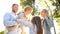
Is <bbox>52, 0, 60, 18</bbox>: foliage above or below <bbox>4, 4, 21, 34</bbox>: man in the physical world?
above

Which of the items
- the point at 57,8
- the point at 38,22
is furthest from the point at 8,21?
the point at 57,8

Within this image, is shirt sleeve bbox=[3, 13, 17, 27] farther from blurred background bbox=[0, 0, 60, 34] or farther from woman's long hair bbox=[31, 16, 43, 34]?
woman's long hair bbox=[31, 16, 43, 34]

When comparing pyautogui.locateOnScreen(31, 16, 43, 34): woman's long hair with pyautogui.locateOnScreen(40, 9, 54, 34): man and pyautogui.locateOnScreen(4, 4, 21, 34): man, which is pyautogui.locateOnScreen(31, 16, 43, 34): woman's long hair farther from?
pyautogui.locateOnScreen(4, 4, 21, 34): man

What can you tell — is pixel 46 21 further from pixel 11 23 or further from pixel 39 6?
pixel 11 23

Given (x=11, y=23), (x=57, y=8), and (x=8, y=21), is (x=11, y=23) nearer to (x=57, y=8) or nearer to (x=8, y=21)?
(x=8, y=21)

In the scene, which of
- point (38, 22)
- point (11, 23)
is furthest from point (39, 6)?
point (11, 23)

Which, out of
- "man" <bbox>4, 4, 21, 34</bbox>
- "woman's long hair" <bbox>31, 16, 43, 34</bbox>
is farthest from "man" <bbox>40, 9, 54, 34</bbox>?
"man" <bbox>4, 4, 21, 34</bbox>

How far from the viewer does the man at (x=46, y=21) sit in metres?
1.18

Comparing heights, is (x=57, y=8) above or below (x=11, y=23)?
above

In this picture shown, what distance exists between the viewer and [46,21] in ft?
3.92

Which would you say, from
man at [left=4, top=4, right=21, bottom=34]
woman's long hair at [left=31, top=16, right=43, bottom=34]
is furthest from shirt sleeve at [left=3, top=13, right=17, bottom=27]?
woman's long hair at [left=31, top=16, right=43, bottom=34]

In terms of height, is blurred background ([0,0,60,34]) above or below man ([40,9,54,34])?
above

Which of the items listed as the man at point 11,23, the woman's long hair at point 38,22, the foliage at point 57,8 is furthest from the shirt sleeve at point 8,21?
the foliage at point 57,8

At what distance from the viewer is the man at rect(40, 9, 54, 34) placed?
1.18m
